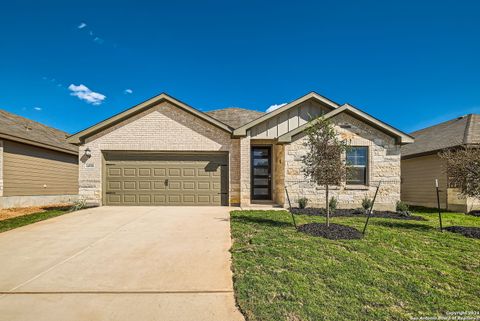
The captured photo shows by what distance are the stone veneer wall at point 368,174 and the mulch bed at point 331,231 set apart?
148 inches

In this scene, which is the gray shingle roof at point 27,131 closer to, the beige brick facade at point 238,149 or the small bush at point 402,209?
the beige brick facade at point 238,149

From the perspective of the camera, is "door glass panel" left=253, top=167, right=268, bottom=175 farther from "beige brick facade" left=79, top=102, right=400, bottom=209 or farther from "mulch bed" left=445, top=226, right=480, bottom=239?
"mulch bed" left=445, top=226, right=480, bottom=239

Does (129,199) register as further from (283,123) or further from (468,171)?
(468,171)

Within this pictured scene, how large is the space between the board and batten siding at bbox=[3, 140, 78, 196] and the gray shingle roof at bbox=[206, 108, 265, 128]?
9.19 m

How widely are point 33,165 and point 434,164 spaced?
19.8 meters

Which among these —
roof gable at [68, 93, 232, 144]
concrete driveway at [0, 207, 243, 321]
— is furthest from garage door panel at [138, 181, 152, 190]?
concrete driveway at [0, 207, 243, 321]

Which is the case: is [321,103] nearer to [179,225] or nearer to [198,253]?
[179,225]

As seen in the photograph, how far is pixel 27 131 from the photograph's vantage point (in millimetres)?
13141

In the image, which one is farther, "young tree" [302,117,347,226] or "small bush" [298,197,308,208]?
"small bush" [298,197,308,208]

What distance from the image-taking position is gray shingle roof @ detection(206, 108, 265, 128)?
14.0 meters

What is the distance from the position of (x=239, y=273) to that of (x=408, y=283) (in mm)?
2446

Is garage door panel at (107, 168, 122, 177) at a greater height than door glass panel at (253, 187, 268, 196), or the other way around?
garage door panel at (107, 168, 122, 177)

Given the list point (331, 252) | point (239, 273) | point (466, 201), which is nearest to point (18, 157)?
point (239, 273)

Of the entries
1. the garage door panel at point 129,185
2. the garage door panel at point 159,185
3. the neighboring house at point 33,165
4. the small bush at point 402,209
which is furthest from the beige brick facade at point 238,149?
the neighboring house at point 33,165
